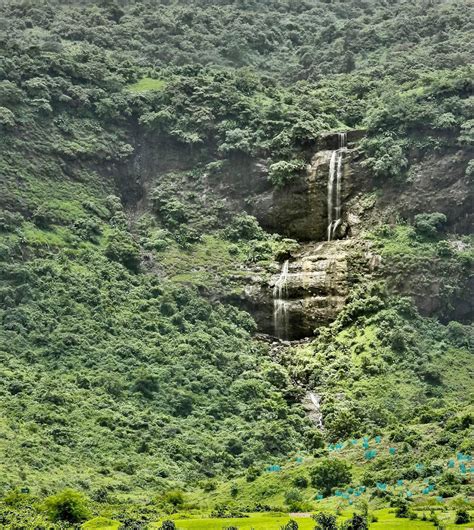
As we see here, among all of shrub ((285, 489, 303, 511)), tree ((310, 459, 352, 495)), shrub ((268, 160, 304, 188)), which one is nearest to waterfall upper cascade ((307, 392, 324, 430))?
tree ((310, 459, 352, 495))

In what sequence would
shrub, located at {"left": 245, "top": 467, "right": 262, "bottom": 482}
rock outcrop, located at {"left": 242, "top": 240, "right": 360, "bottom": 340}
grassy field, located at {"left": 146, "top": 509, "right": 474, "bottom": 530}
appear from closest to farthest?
grassy field, located at {"left": 146, "top": 509, "right": 474, "bottom": 530} → shrub, located at {"left": 245, "top": 467, "right": 262, "bottom": 482} → rock outcrop, located at {"left": 242, "top": 240, "right": 360, "bottom": 340}

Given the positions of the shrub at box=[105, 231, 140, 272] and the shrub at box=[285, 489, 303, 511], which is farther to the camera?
the shrub at box=[105, 231, 140, 272]

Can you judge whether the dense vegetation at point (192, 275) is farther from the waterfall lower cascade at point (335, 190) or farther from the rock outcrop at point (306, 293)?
the waterfall lower cascade at point (335, 190)

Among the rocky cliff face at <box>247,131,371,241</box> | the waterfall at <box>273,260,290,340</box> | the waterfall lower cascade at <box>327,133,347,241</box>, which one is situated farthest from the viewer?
the rocky cliff face at <box>247,131,371,241</box>

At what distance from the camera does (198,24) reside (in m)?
140

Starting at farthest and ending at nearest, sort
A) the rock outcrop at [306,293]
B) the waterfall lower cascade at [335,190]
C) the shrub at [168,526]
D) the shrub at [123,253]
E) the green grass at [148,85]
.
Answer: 1. the green grass at [148,85]
2. the waterfall lower cascade at [335,190]
3. the shrub at [123,253]
4. the rock outcrop at [306,293]
5. the shrub at [168,526]

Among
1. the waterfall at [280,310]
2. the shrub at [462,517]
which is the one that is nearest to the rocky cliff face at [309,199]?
the waterfall at [280,310]

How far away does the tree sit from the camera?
6072cm

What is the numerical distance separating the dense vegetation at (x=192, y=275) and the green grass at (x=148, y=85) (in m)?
0.41

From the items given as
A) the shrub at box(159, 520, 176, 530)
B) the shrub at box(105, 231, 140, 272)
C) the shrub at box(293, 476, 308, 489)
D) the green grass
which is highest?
the green grass

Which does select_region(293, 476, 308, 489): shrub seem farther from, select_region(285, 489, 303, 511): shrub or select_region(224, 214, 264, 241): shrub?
select_region(224, 214, 264, 241): shrub

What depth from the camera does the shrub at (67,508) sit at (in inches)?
2144

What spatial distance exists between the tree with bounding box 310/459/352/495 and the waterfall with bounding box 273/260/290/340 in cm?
3102

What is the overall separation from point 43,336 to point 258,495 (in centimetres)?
2598
